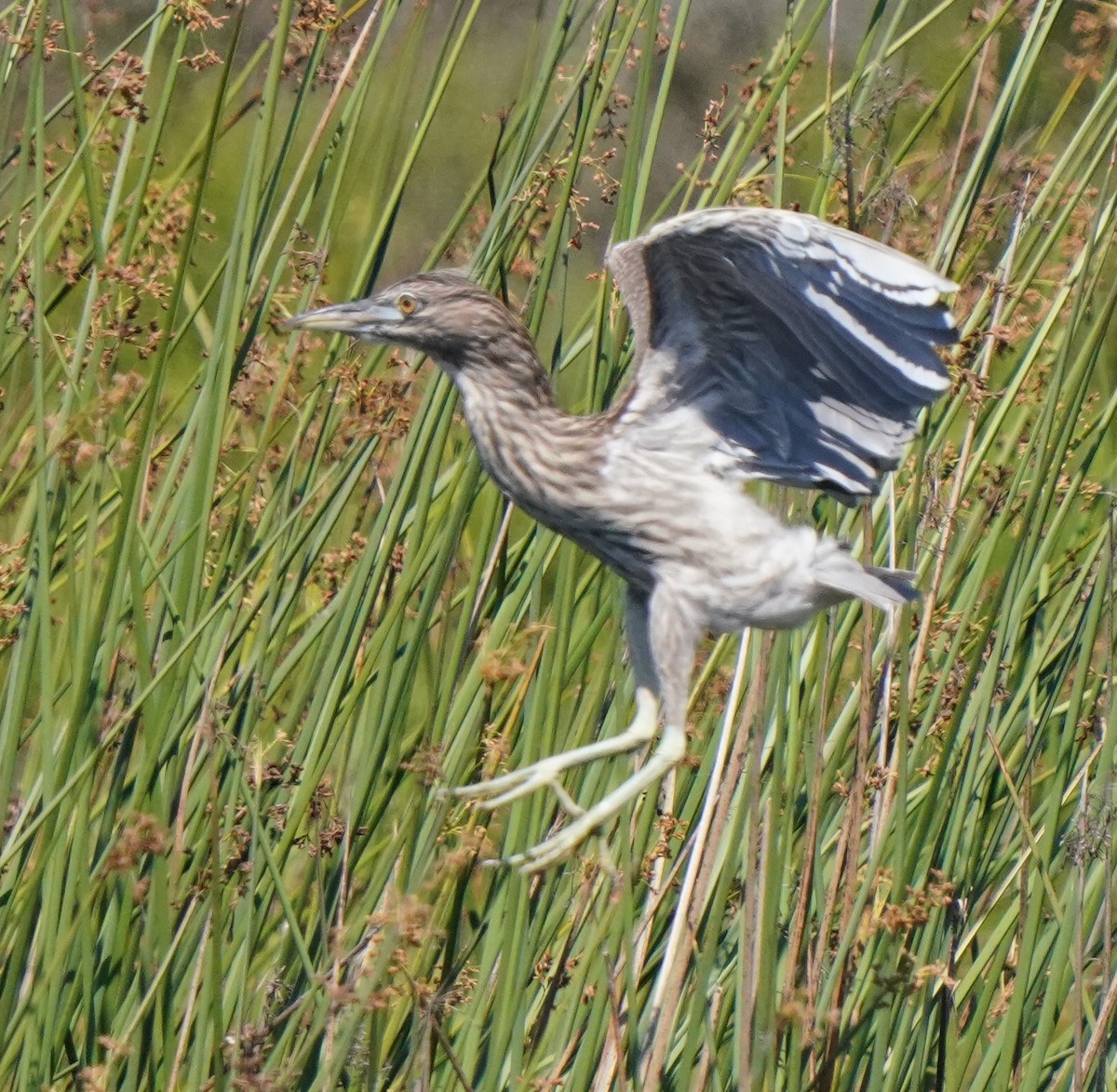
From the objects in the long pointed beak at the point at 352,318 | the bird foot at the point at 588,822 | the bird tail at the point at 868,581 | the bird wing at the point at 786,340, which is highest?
the bird wing at the point at 786,340

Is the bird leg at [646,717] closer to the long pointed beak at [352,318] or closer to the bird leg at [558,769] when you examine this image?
the bird leg at [558,769]

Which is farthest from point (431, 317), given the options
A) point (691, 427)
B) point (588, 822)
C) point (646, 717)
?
point (588, 822)

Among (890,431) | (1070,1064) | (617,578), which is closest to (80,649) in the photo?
(617,578)

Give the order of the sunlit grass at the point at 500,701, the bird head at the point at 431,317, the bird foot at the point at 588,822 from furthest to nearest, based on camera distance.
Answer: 1. the bird head at the point at 431,317
2. the sunlit grass at the point at 500,701
3. the bird foot at the point at 588,822

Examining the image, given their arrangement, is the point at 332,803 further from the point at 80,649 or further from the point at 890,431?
the point at 890,431

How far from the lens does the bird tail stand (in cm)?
201

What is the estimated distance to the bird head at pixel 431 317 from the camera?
2086 millimetres

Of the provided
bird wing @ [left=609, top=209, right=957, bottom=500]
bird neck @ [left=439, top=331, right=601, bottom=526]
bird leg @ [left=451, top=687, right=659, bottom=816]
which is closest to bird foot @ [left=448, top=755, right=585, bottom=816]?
bird leg @ [left=451, top=687, right=659, bottom=816]

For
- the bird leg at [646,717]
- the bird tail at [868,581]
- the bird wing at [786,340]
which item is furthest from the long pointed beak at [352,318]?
the bird tail at [868,581]

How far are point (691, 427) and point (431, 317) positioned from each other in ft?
1.16

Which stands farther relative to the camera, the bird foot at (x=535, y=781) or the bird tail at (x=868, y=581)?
the bird tail at (x=868, y=581)

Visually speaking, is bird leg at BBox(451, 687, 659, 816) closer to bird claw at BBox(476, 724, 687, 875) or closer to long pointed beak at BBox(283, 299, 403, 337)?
bird claw at BBox(476, 724, 687, 875)

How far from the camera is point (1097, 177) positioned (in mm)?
3965

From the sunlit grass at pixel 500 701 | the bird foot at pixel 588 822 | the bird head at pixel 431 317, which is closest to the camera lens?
the bird foot at pixel 588 822
